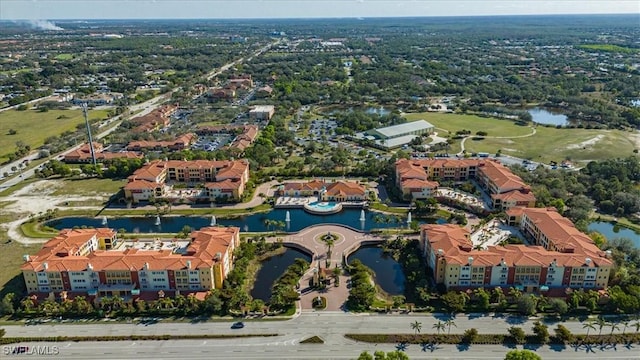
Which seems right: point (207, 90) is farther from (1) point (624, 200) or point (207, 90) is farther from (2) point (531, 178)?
(1) point (624, 200)

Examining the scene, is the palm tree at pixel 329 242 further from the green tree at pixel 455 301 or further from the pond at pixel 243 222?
the green tree at pixel 455 301

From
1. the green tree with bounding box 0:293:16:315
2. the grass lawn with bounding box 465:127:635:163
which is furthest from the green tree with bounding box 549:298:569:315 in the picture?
the grass lawn with bounding box 465:127:635:163

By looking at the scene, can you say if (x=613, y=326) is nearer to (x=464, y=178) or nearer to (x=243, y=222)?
(x=464, y=178)

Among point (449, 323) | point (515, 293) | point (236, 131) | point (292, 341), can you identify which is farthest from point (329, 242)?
point (236, 131)

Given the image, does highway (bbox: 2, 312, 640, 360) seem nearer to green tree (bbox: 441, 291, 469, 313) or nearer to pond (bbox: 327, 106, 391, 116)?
green tree (bbox: 441, 291, 469, 313)

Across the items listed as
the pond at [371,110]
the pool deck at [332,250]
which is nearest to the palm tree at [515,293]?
the pool deck at [332,250]

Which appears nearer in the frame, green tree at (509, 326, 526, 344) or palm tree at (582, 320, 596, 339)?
green tree at (509, 326, 526, 344)

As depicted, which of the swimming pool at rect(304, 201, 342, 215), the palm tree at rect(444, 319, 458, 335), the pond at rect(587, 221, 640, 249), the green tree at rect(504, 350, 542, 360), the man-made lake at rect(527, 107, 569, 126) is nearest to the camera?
the green tree at rect(504, 350, 542, 360)
